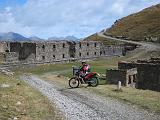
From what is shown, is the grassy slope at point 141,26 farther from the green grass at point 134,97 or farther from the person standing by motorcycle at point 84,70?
the green grass at point 134,97

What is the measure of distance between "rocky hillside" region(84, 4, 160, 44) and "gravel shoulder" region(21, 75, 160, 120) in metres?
114

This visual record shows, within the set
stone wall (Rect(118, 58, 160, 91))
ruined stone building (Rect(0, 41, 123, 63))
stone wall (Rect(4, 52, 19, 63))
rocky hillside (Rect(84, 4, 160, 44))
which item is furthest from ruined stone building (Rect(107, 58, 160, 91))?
rocky hillside (Rect(84, 4, 160, 44))

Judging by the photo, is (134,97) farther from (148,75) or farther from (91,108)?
(148,75)

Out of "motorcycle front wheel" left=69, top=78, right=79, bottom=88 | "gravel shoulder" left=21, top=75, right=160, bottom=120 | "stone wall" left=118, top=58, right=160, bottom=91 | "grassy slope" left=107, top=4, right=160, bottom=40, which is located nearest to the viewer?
"gravel shoulder" left=21, top=75, right=160, bottom=120

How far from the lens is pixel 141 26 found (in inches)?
6678

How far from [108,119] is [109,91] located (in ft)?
29.7

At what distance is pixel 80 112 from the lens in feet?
70.1

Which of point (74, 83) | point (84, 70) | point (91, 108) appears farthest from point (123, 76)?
point (91, 108)

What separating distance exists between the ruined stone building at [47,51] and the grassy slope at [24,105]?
4001 centimetres

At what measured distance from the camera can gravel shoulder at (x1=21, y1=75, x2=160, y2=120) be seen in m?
20.4

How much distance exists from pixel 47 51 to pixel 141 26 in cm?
9551

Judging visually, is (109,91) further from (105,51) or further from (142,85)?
(105,51)

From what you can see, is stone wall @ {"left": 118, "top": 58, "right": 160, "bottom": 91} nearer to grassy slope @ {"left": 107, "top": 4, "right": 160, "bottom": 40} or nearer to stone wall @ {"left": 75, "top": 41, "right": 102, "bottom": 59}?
stone wall @ {"left": 75, "top": 41, "right": 102, "bottom": 59}

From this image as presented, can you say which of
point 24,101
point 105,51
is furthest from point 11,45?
point 24,101
